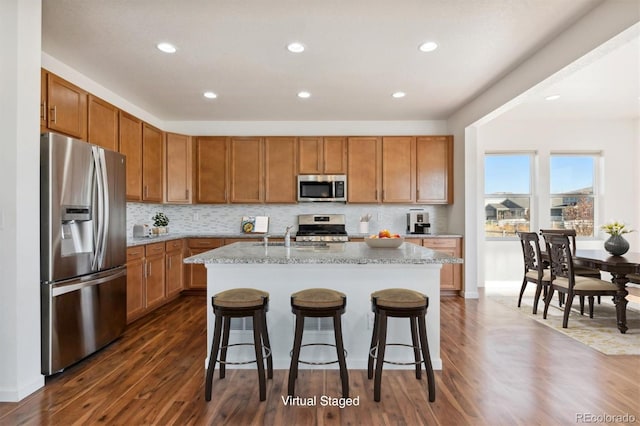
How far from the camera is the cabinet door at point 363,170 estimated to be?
17.9 feet

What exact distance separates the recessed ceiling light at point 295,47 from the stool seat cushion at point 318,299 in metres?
2.16

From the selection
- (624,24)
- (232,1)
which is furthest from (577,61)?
(232,1)

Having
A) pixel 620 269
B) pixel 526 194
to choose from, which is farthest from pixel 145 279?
pixel 526 194

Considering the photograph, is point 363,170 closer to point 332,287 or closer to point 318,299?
point 332,287

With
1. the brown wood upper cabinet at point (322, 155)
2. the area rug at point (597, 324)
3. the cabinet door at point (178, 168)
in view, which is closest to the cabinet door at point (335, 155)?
the brown wood upper cabinet at point (322, 155)

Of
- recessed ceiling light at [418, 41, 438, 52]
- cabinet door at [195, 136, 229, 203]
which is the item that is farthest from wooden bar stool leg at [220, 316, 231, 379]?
cabinet door at [195, 136, 229, 203]

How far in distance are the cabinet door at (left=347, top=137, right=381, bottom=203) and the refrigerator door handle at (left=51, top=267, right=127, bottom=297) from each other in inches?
132

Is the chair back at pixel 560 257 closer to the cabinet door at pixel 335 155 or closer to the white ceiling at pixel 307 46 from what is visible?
the white ceiling at pixel 307 46

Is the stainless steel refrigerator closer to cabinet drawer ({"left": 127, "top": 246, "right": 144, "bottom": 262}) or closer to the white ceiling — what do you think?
cabinet drawer ({"left": 127, "top": 246, "right": 144, "bottom": 262})

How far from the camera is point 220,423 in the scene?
6.61 feet

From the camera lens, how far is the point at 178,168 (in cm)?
526

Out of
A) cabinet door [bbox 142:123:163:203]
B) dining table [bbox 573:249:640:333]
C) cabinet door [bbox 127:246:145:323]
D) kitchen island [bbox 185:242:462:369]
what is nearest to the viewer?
kitchen island [bbox 185:242:462:369]

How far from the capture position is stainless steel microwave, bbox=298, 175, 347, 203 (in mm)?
5418

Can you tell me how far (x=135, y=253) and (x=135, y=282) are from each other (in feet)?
1.05
